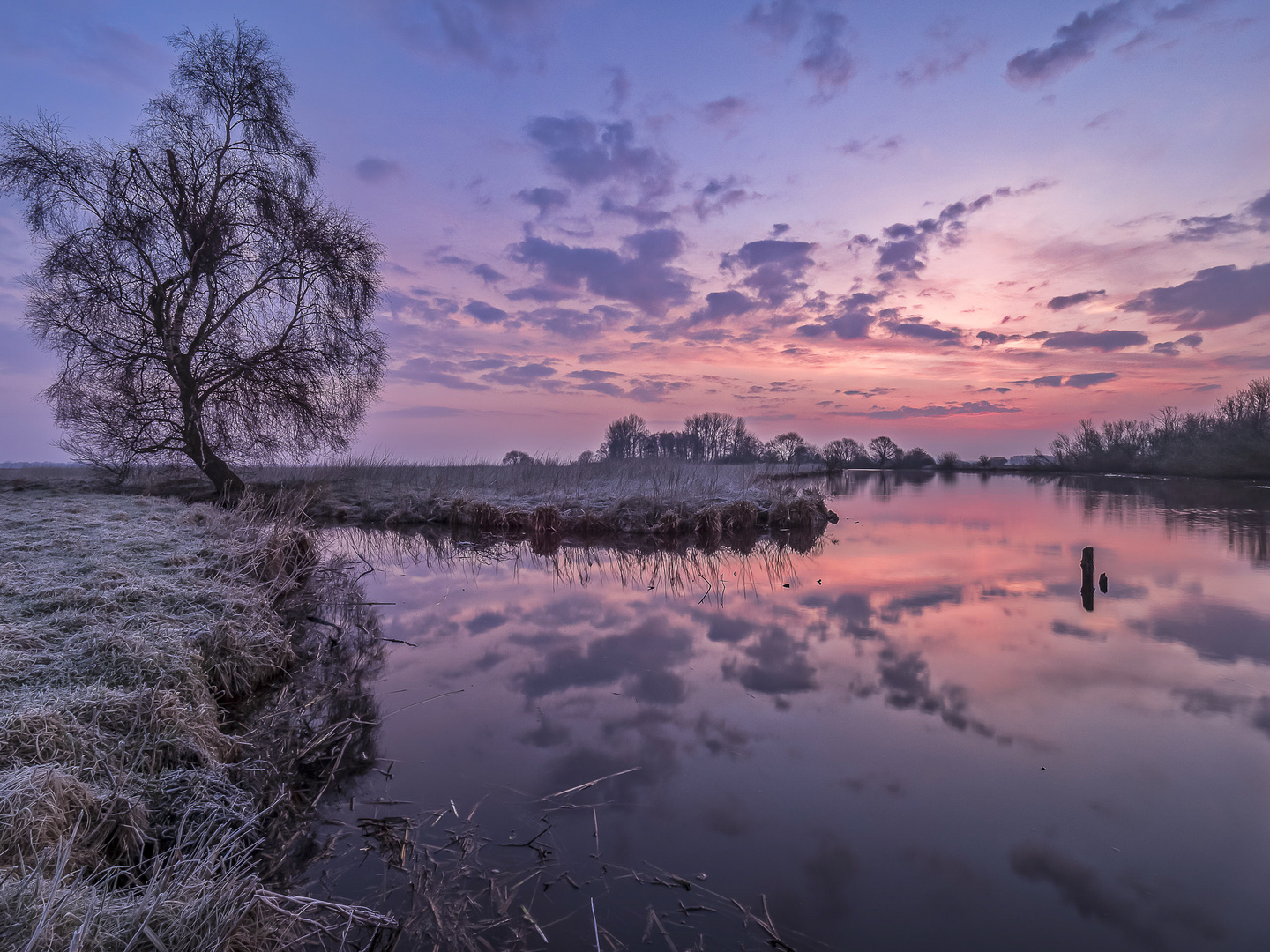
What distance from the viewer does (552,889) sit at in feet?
7.39

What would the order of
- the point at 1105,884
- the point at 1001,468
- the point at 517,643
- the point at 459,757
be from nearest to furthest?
the point at 1105,884 → the point at 459,757 → the point at 517,643 → the point at 1001,468

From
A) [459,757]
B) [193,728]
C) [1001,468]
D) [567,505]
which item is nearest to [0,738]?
[193,728]

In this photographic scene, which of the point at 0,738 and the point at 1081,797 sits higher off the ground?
the point at 0,738

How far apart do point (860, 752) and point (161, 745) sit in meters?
3.68

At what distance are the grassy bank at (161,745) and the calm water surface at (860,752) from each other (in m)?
0.37

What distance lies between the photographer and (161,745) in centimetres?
261

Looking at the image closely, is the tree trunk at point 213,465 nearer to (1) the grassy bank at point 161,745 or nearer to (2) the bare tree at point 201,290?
(2) the bare tree at point 201,290

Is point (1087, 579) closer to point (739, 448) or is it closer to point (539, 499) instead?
point (539, 499)

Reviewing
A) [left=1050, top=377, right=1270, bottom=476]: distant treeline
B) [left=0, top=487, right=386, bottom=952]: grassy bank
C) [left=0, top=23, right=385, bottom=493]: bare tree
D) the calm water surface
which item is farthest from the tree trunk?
[left=1050, top=377, right=1270, bottom=476]: distant treeline

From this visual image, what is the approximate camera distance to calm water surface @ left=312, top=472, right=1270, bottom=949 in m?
2.26

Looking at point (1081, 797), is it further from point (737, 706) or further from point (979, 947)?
point (737, 706)

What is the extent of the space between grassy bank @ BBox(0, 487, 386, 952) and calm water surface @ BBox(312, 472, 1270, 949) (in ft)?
1.22

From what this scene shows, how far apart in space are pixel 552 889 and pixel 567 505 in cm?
1157

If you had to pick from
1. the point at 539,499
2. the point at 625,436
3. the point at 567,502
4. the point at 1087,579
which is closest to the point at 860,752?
the point at 1087,579
